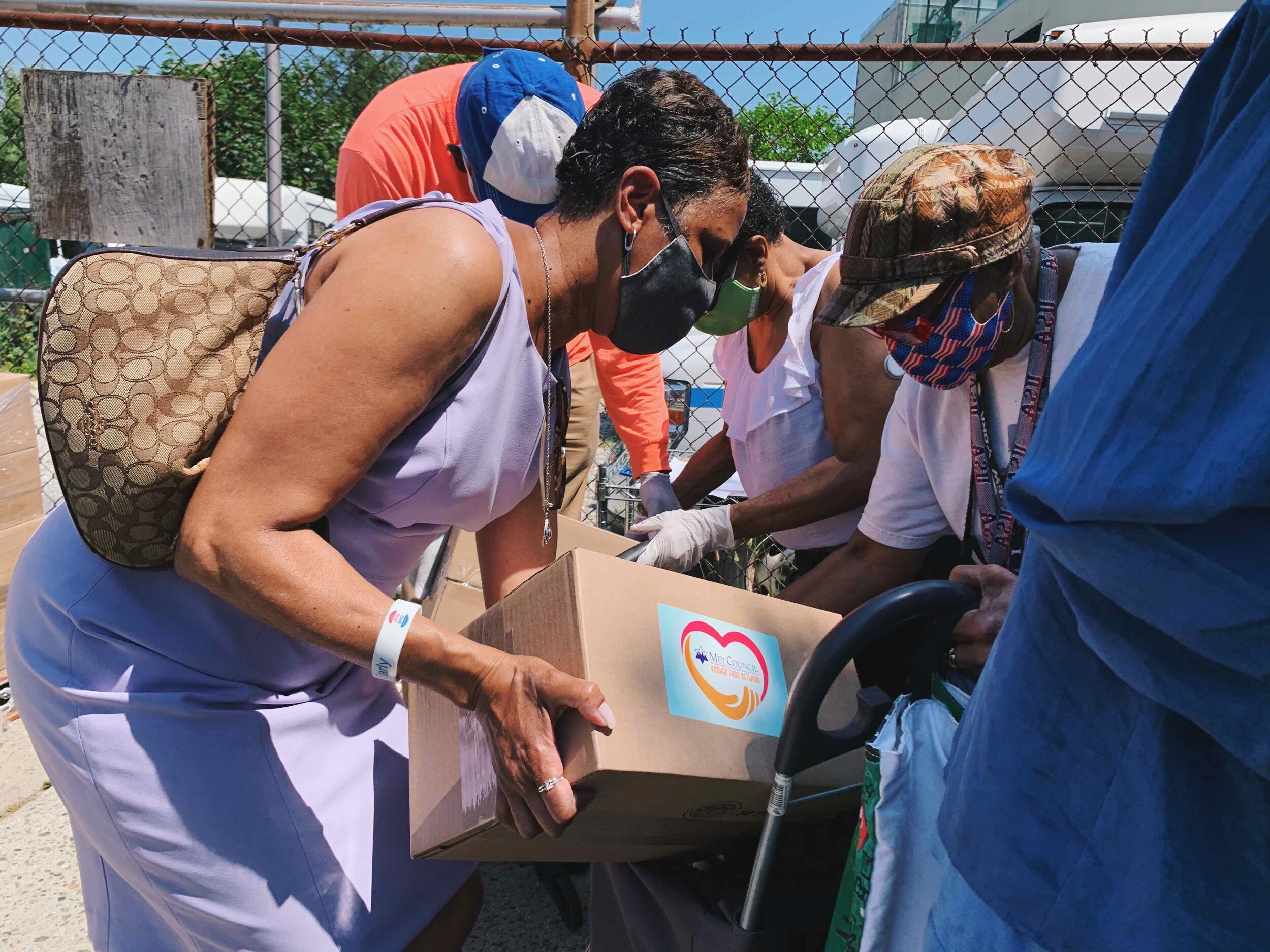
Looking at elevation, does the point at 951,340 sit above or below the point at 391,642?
above

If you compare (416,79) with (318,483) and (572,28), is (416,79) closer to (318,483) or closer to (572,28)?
(572,28)

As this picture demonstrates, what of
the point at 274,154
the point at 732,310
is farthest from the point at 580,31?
the point at 274,154

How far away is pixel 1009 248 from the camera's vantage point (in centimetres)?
154

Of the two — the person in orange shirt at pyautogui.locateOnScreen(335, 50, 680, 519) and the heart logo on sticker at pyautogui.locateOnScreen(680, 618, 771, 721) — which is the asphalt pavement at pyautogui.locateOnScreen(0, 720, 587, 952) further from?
the heart logo on sticker at pyautogui.locateOnScreen(680, 618, 771, 721)

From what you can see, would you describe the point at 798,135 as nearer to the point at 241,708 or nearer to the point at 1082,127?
the point at 1082,127

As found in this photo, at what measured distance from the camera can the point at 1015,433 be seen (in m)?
1.64

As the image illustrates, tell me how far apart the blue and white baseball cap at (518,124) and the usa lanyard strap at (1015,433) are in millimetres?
1370

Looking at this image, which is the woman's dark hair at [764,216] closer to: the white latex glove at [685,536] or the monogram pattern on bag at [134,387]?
the white latex glove at [685,536]

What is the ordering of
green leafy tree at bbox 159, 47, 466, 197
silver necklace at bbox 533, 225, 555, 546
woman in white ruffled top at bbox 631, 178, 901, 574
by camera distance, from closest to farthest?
silver necklace at bbox 533, 225, 555, 546 → woman in white ruffled top at bbox 631, 178, 901, 574 → green leafy tree at bbox 159, 47, 466, 197

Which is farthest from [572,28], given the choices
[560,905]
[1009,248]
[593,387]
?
[560,905]

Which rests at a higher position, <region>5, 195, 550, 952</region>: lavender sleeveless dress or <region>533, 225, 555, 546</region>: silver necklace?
<region>533, 225, 555, 546</region>: silver necklace

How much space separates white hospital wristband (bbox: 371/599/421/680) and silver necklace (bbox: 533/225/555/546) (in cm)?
41

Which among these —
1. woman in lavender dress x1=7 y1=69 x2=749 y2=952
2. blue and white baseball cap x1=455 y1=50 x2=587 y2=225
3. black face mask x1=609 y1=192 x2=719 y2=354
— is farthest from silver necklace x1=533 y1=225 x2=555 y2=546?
blue and white baseball cap x1=455 y1=50 x2=587 y2=225

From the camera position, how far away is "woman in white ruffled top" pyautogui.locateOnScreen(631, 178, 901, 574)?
2.28 m
